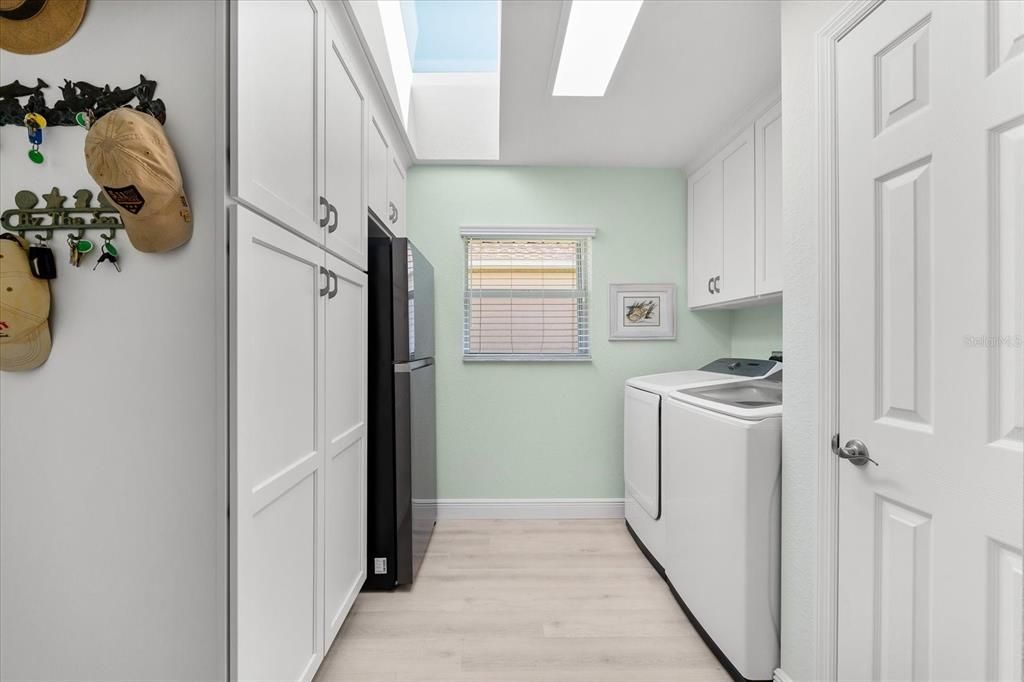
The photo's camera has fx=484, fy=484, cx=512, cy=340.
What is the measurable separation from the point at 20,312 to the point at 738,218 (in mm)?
2760

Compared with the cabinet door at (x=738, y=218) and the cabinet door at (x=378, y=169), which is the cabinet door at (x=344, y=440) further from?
the cabinet door at (x=738, y=218)

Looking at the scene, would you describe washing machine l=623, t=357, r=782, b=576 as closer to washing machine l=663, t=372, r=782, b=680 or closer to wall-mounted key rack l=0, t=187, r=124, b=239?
washing machine l=663, t=372, r=782, b=680

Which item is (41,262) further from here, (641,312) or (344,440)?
(641,312)

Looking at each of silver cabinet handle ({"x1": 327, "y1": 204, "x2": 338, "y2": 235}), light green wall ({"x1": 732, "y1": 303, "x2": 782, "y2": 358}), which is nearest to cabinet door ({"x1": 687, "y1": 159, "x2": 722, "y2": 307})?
light green wall ({"x1": 732, "y1": 303, "x2": 782, "y2": 358})

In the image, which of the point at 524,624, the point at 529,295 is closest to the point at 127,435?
the point at 524,624

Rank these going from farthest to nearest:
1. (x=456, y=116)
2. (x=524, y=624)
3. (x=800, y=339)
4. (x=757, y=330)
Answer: (x=456, y=116) < (x=757, y=330) < (x=524, y=624) < (x=800, y=339)

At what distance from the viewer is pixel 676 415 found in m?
2.11

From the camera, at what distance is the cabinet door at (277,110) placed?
1.04 metres

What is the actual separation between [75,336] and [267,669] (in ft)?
2.90

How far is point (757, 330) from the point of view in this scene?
2844 millimetres

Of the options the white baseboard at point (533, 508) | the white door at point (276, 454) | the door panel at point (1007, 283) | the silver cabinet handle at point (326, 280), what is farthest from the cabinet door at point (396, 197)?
the door panel at point (1007, 283)

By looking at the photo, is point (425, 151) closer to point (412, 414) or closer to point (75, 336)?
point (412, 414)

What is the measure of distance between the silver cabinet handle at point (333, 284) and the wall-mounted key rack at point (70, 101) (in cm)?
69

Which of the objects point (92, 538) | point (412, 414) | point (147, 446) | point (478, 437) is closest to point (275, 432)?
point (147, 446)
